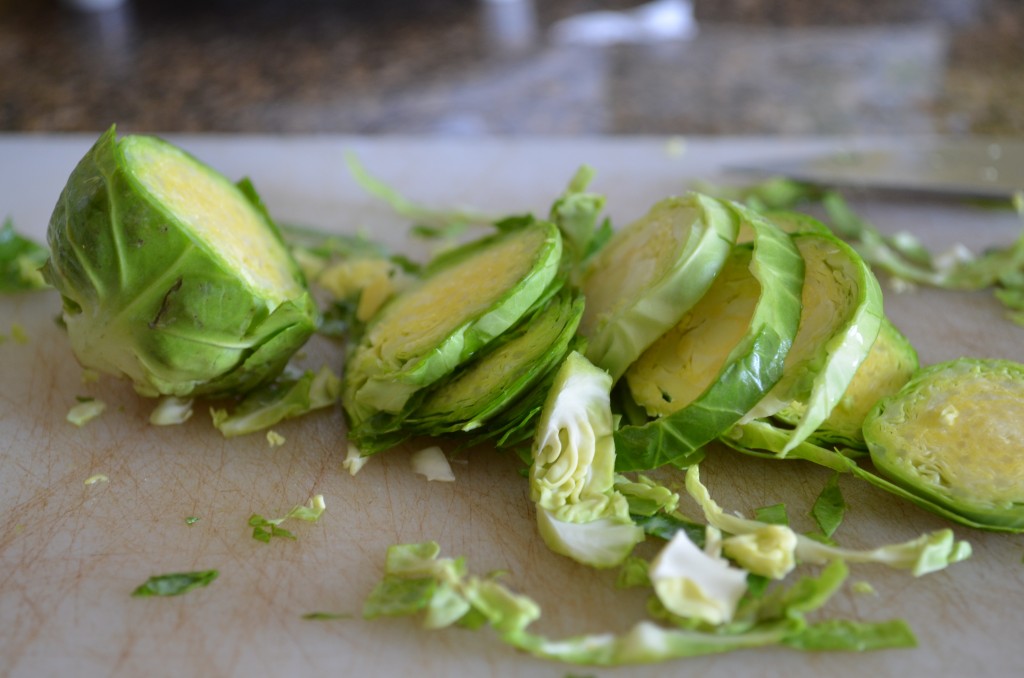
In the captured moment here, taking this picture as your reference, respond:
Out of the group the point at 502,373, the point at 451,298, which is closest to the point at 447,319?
the point at 451,298

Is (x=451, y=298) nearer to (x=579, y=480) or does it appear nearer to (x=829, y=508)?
(x=579, y=480)

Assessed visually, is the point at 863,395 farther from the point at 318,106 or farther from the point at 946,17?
the point at 946,17

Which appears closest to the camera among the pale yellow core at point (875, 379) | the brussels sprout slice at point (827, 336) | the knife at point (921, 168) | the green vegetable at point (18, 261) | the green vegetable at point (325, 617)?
the green vegetable at point (325, 617)

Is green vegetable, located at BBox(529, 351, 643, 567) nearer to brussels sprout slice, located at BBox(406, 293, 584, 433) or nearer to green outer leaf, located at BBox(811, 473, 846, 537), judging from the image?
brussels sprout slice, located at BBox(406, 293, 584, 433)

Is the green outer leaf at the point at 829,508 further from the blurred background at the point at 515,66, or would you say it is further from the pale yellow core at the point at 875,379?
the blurred background at the point at 515,66

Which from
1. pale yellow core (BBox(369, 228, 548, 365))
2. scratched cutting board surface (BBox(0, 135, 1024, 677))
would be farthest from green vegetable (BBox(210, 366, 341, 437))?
pale yellow core (BBox(369, 228, 548, 365))

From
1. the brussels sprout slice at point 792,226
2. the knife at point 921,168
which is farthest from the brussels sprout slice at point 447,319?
the knife at point 921,168

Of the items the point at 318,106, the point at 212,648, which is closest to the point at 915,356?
the point at 212,648
